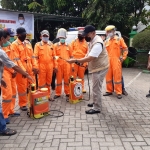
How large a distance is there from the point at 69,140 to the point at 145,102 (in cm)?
280

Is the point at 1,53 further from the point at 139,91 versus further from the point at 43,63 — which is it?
the point at 139,91

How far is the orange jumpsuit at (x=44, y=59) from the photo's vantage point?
5105 millimetres

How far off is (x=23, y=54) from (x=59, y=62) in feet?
4.16

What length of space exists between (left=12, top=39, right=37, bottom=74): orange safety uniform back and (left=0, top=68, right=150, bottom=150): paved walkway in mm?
1091

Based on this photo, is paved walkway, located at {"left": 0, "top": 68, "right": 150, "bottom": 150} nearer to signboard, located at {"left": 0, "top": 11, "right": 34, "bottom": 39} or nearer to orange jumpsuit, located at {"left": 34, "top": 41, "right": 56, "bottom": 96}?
orange jumpsuit, located at {"left": 34, "top": 41, "right": 56, "bottom": 96}

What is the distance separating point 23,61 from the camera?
178 inches

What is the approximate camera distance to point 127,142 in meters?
3.28

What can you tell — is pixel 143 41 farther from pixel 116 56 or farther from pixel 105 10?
pixel 116 56

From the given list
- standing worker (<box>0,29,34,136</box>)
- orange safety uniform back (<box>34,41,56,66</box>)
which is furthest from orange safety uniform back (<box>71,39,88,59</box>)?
standing worker (<box>0,29,34,136</box>)

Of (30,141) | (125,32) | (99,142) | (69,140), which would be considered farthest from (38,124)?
(125,32)

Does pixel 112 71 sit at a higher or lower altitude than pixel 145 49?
lower

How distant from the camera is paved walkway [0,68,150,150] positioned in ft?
10.5

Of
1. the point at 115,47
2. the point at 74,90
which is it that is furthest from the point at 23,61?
the point at 115,47

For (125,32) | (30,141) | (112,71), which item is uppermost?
(125,32)
